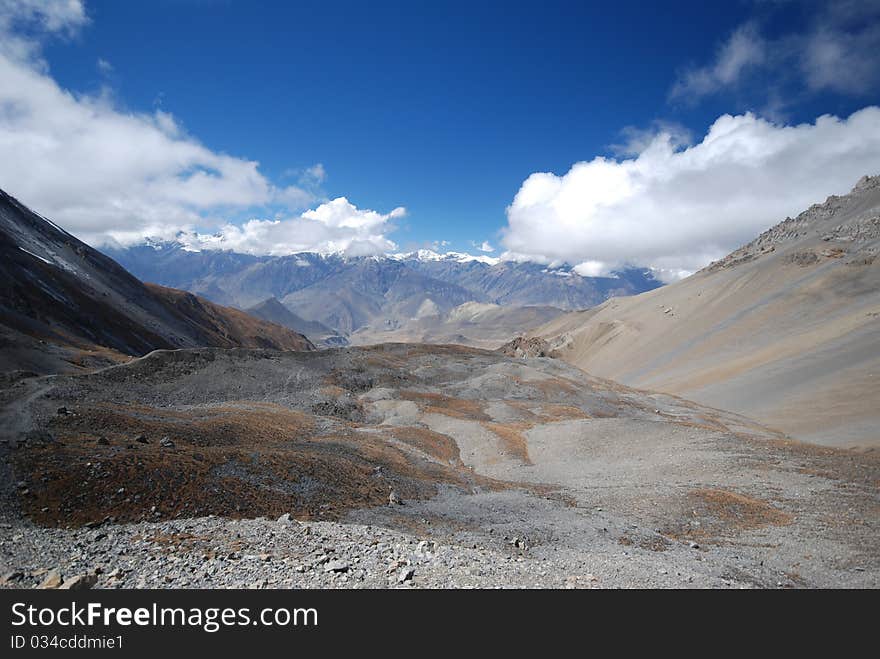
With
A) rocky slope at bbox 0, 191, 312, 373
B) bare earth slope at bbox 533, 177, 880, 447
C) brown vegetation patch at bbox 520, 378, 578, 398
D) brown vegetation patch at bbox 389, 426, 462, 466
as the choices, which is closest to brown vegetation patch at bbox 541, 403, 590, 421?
brown vegetation patch at bbox 520, 378, 578, 398

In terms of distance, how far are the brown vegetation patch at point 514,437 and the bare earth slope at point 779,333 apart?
31.8m

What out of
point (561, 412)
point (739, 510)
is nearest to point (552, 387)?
point (561, 412)

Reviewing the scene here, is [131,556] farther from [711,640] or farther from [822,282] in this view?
[822,282]

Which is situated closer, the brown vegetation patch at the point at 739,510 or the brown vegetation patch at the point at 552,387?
the brown vegetation patch at the point at 739,510

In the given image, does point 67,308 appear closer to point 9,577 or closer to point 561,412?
point 561,412

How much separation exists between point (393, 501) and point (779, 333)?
11337cm

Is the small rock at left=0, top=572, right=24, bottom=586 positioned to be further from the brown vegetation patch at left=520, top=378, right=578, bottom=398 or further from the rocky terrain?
the brown vegetation patch at left=520, top=378, right=578, bottom=398

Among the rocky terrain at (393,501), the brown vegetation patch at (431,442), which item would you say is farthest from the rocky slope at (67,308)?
the brown vegetation patch at (431,442)

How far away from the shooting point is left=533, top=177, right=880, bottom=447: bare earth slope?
5953 cm

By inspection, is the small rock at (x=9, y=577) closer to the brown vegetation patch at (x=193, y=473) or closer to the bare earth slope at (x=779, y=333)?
the brown vegetation patch at (x=193, y=473)

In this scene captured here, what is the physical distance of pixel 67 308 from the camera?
79.4 meters

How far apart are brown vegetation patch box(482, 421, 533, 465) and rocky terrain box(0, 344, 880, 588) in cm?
29

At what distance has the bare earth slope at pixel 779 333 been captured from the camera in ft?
195

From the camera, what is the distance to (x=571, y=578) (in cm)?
1058
